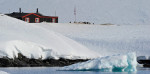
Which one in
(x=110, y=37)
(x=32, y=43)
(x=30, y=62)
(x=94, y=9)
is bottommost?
(x=30, y=62)

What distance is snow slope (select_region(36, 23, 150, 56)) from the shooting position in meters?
60.8

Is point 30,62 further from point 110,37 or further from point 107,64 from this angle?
point 110,37

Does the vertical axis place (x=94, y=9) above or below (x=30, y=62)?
above

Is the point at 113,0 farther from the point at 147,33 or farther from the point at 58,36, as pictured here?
the point at 58,36

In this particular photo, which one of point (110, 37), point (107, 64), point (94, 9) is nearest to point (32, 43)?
point (107, 64)

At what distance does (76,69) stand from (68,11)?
11035cm

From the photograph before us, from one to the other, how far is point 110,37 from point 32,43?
21109 mm

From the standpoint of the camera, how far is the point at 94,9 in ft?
479

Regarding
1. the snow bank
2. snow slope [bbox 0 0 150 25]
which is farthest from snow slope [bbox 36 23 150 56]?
snow slope [bbox 0 0 150 25]

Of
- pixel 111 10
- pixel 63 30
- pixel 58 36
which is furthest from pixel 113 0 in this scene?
pixel 58 36

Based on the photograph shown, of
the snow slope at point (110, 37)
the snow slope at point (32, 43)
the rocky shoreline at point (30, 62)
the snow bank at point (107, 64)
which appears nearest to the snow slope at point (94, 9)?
the snow slope at point (110, 37)

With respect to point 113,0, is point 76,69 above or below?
below

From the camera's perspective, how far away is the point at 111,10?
144 m

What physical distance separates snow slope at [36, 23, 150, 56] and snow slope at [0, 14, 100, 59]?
21.2 ft
